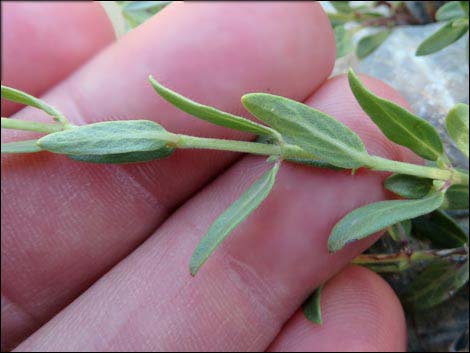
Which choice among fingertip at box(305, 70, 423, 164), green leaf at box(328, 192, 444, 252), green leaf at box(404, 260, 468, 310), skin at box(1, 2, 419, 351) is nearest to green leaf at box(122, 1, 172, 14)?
skin at box(1, 2, 419, 351)

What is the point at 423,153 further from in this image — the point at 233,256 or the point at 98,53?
the point at 98,53

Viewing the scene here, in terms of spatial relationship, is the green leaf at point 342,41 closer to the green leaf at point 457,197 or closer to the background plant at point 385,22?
the background plant at point 385,22

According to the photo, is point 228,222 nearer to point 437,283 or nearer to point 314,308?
point 314,308

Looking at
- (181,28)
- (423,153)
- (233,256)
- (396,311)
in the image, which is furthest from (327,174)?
(181,28)

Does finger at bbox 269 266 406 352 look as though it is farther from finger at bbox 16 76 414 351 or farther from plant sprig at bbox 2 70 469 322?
plant sprig at bbox 2 70 469 322

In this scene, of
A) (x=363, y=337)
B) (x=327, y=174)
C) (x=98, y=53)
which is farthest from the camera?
(x=98, y=53)

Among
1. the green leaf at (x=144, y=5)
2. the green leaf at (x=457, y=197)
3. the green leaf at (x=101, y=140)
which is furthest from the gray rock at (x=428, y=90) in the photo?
the green leaf at (x=101, y=140)
